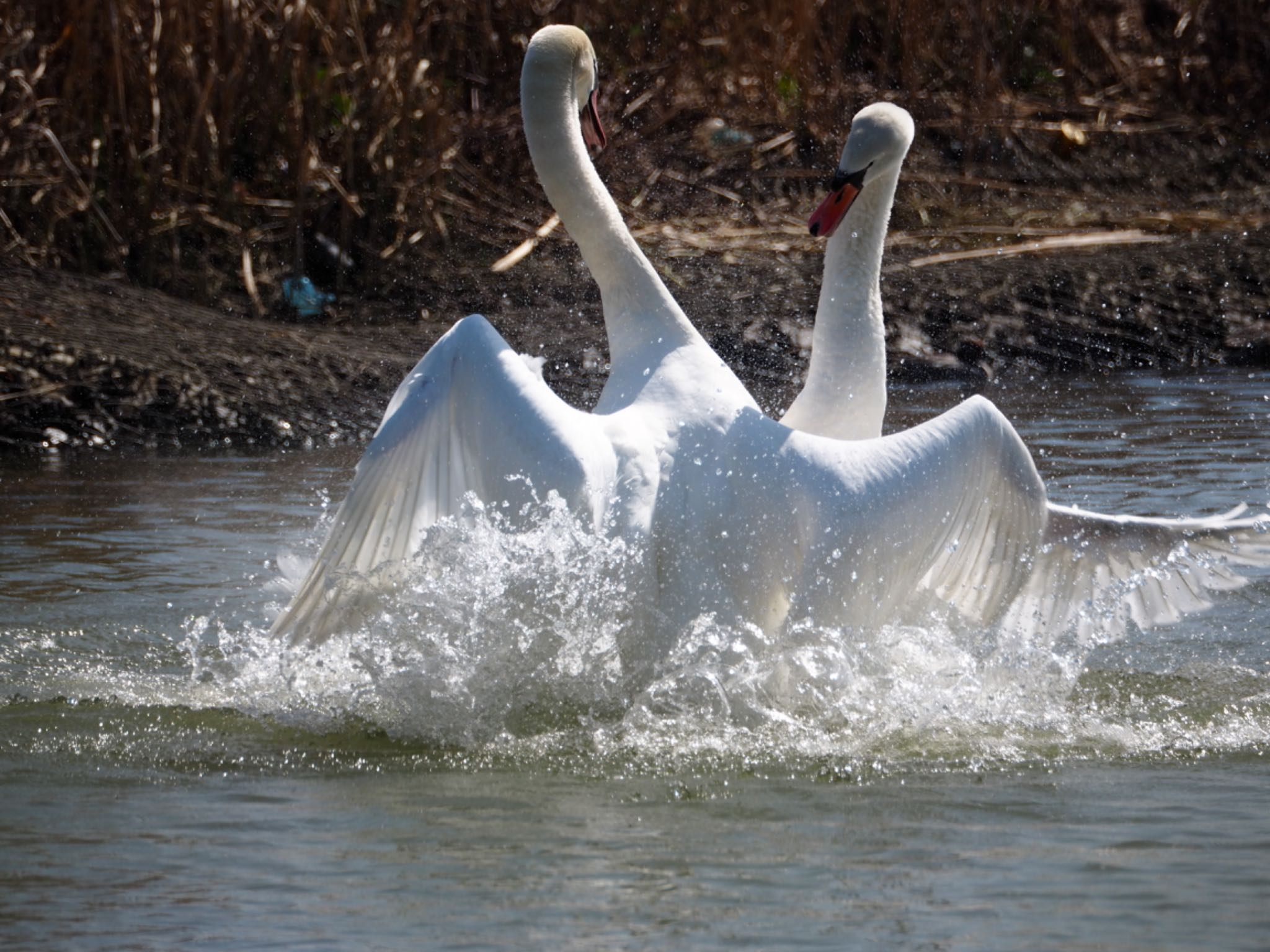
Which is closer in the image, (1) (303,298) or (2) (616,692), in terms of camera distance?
(2) (616,692)

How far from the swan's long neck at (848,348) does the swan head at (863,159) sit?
0.22 ft

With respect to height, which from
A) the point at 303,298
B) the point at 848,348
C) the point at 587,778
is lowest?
the point at 587,778

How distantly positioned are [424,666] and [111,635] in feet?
4.48

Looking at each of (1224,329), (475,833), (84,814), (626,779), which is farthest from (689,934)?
(1224,329)

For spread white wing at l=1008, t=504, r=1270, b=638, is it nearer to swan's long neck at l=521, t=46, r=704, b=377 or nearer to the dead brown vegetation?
swan's long neck at l=521, t=46, r=704, b=377

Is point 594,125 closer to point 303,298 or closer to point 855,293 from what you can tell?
point 855,293

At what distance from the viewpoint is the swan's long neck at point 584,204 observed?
16.6 ft

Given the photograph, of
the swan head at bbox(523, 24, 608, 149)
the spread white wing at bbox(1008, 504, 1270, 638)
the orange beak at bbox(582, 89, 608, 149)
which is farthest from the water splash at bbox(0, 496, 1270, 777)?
the orange beak at bbox(582, 89, 608, 149)

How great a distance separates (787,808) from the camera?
3.79 meters

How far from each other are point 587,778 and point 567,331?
239 inches

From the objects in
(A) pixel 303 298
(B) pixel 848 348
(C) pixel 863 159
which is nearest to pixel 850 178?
(C) pixel 863 159

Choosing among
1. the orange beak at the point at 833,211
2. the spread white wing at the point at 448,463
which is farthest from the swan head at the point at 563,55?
the spread white wing at the point at 448,463

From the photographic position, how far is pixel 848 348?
5301 mm

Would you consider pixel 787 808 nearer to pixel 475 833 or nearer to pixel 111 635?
pixel 475 833
